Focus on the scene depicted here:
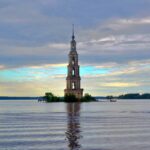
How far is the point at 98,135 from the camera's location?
65.6m

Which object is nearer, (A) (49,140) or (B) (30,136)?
(A) (49,140)

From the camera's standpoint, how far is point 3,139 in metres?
59.7

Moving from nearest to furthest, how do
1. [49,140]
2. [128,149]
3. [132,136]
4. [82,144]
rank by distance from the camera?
1. [128,149]
2. [82,144]
3. [49,140]
4. [132,136]

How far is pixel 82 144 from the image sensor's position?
2154 inches

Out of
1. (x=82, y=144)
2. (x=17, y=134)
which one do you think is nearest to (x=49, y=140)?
(x=82, y=144)

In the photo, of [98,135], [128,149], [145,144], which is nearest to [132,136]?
[98,135]

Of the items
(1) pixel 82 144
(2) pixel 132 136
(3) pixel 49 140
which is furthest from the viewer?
(2) pixel 132 136

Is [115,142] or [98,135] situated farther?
[98,135]

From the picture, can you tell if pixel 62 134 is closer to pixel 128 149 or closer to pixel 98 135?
pixel 98 135

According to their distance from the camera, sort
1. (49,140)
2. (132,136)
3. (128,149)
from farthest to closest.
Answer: (132,136) → (49,140) → (128,149)

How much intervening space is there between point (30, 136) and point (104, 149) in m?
15.2

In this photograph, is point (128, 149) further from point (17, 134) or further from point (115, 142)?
point (17, 134)

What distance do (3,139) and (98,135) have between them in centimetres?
1226

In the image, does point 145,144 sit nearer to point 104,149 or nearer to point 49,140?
point 104,149
